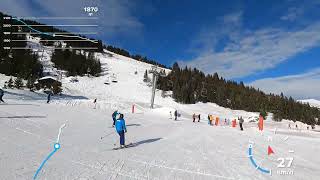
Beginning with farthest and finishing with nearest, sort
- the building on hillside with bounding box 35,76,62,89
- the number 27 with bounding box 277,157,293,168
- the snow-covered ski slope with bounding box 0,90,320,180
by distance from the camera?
the building on hillside with bounding box 35,76,62,89 → the number 27 with bounding box 277,157,293,168 → the snow-covered ski slope with bounding box 0,90,320,180

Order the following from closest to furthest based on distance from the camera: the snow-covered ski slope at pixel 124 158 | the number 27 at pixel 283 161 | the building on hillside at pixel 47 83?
the snow-covered ski slope at pixel 124 158
the number 27 at pixel 283 161
the building on hillside at pixel 47 83

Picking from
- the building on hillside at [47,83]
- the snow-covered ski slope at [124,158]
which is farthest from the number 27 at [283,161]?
the building on hillside at [47,83]

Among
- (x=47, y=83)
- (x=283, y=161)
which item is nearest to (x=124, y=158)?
(x=283, y=161)

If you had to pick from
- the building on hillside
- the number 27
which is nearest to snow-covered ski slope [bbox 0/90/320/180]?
the number 27

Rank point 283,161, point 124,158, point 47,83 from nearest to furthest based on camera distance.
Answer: point 124,158 → point 283,161 → point 47,83

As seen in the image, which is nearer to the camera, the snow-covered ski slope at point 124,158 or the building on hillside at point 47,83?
the snow-covered ski slope at point 124,158

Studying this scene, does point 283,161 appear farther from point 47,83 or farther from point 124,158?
point 47,83

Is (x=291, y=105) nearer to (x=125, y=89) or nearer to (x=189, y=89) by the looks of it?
(x=189, y=89)

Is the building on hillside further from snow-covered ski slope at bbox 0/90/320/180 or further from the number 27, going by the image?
the number 27

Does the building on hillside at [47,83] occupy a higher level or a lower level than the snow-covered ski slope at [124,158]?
higher

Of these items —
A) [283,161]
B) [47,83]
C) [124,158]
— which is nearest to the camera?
[124,158]

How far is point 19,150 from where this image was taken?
40.0 ft

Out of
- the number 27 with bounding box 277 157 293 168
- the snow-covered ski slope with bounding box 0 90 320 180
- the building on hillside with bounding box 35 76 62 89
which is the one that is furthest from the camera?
the building on hillside with bounding box 35 76 62 89

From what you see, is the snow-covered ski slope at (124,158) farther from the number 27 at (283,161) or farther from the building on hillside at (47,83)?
the building on hillside at (47,83)
